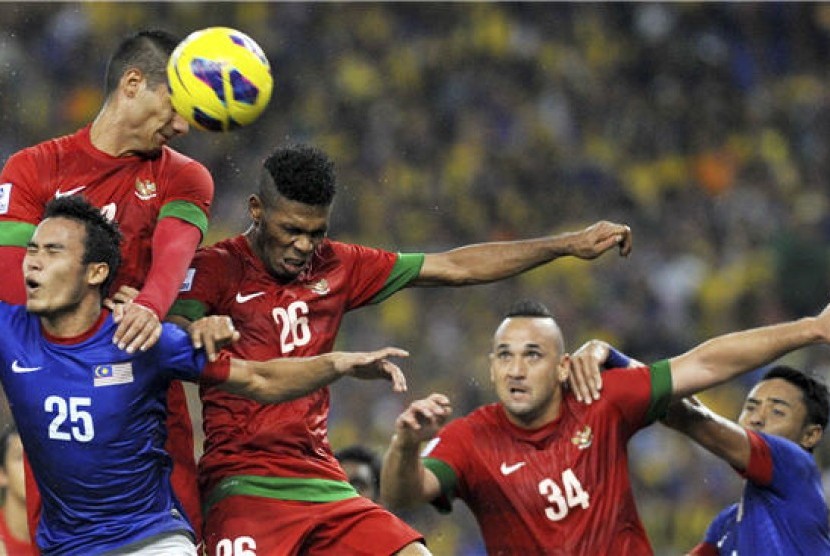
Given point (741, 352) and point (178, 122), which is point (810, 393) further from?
point (178, 122)

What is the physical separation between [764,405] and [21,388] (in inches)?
141

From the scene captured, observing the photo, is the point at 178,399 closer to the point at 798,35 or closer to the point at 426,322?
the point at 426,322

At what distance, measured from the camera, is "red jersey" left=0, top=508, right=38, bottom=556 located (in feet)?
24.4

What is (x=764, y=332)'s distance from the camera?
638 centimetres

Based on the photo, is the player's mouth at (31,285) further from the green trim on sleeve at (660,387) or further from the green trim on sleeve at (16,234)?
the green trim on sleeve at (660,387)

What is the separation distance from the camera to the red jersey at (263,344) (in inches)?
238

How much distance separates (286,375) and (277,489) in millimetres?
A: 695

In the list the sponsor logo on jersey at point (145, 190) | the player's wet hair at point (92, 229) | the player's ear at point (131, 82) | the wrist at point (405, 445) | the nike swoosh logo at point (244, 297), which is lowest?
the wrist at point (405, 445)

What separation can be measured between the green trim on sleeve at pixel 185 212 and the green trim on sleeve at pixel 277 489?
98 cm

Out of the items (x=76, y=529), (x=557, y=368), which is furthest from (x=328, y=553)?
(x=557, y=368)

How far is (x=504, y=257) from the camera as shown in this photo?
21.6 feet

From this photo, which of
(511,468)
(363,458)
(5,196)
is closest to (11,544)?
(363,458)

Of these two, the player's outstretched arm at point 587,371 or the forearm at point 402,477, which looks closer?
the forearm at point 402,477

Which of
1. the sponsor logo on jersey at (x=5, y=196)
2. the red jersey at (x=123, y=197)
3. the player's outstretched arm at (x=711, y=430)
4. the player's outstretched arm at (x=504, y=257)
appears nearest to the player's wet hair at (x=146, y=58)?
the red jersey at (x=123, y=197)
